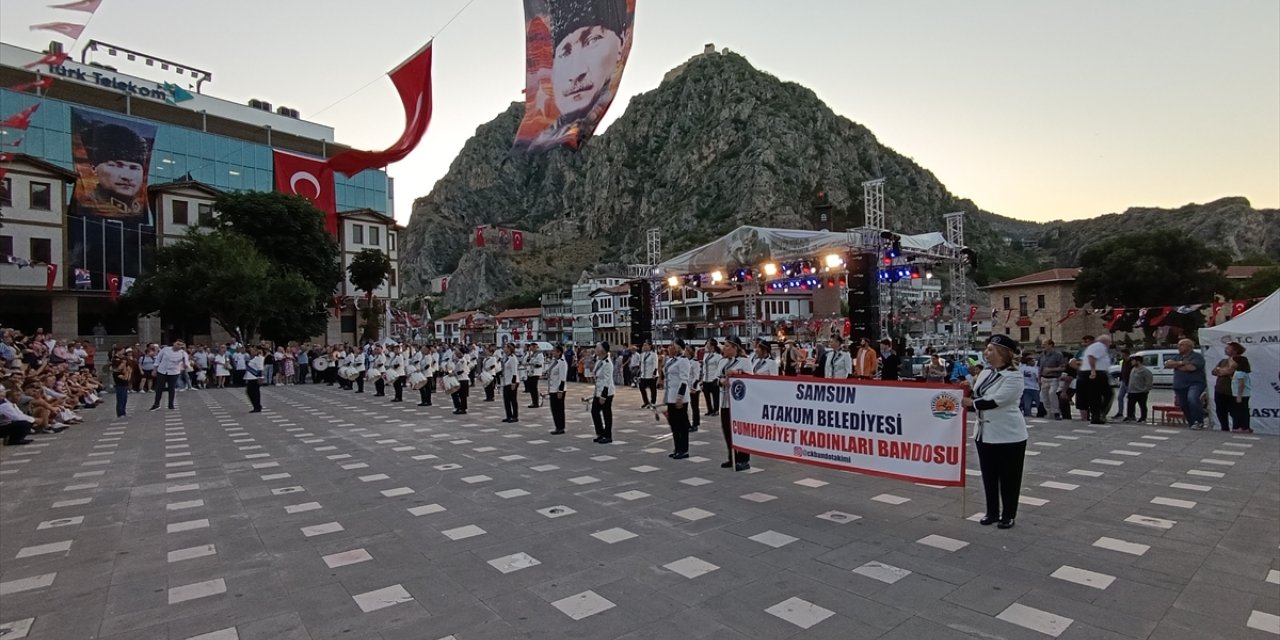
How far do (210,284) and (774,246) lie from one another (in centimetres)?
2899

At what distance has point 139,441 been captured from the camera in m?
11.8

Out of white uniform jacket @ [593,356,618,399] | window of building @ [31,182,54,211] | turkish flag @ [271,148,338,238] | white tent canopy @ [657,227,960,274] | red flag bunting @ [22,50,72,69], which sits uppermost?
turkish flag @ [271,148,338,238]

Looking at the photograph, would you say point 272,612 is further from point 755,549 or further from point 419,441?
point 419,441

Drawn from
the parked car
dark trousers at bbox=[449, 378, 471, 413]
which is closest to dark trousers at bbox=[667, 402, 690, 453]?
dark trousers at bbox=[449, 378, 471, 413]

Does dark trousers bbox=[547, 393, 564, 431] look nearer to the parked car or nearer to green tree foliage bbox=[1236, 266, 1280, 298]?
the parked car

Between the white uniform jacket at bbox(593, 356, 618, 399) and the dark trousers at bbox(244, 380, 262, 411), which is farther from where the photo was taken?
the dark trousers at bbox(244, 380, 262, 411)

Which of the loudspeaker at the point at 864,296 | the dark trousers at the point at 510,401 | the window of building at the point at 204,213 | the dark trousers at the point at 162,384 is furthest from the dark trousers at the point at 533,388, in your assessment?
the window of building at the point at 204,213

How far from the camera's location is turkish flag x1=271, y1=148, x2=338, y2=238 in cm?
3558

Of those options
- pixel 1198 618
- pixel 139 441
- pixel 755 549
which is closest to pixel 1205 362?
pixel 1198 618

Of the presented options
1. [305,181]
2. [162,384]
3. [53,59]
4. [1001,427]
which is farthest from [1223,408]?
[305,181]

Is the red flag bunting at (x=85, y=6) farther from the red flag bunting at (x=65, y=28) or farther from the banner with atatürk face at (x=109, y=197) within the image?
the banner with atatürk face at (x=109, y=197)

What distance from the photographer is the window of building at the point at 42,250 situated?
36.8 m

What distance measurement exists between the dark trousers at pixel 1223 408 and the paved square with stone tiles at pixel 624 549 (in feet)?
6.06

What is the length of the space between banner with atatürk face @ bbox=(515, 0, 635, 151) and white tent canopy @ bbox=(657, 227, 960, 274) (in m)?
10.5
